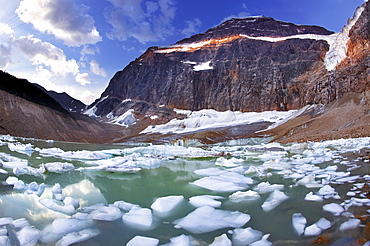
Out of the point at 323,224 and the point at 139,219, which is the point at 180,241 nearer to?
the point at 139,219

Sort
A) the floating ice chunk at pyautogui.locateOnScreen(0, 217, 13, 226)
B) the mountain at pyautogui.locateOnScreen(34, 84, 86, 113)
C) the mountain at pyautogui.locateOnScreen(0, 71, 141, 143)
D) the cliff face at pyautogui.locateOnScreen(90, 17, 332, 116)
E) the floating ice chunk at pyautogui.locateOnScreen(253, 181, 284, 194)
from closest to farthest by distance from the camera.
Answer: the floating ice chunk at pyautogui.locateOnScreen(0, 217, 13, 226), the floating ice chunk at pyautogui.locateOnScreen(253, 181, 284, 194), the mountain at pyautogui.locateOnScreen(0, 71, 141, 143), the cliff face at pyautogui.locateOnScreen(90, 17, 332, 116), the mountain at pyautogui.locateOnScreen(34, 84, 86, 113)

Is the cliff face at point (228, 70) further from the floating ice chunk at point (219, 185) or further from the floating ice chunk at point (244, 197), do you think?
the floating ice chunk at point (244, 197)

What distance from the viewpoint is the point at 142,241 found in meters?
4.05

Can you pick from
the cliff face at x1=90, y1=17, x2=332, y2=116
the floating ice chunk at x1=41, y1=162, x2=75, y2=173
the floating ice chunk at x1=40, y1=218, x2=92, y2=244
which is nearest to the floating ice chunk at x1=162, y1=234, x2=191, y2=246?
the floating ice chunk at x1=40, y1=218, x2=92, y2=244

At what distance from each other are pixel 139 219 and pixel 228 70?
85.9 metres

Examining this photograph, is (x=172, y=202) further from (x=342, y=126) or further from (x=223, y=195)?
(x=342, y=126)

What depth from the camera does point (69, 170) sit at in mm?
11438

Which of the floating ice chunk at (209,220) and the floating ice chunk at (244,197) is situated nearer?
the floating ice chunk at (209,220)

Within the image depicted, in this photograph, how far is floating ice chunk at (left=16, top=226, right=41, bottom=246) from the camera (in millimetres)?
3976

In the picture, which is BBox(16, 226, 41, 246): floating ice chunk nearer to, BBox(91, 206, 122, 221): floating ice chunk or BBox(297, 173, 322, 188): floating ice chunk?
BBox(91, 206, 122, 221): floating ice chunk

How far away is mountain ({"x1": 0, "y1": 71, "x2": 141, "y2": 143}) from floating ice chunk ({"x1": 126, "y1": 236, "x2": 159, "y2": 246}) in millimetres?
40410

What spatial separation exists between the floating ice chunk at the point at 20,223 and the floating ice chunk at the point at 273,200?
5.00m

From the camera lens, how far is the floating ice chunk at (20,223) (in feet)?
15.1

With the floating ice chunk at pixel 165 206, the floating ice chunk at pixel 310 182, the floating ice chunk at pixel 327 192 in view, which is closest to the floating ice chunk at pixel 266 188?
the floating ice chunk at pixel 310 182
